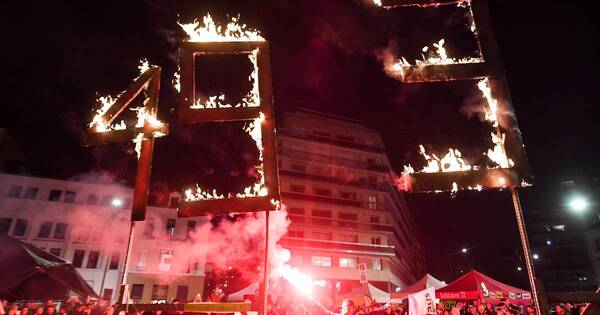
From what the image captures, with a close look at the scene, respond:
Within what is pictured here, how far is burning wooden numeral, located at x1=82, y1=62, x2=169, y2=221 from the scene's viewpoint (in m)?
6.22

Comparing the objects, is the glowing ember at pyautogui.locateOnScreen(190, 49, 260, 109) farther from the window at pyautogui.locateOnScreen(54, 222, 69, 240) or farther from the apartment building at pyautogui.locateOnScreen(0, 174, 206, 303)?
the window at pyautogui.locateOnScreen(54, 222, 69, 240)

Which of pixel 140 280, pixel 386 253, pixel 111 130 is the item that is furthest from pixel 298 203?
pixel 111 130

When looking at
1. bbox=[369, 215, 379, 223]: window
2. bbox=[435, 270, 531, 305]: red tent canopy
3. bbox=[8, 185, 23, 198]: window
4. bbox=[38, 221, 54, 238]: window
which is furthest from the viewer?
bbox=[369, 215, 379, 223]: window

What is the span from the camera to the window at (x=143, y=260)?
45188mm

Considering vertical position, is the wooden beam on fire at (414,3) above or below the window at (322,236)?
below

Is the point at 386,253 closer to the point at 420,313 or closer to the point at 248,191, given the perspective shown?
the point at 420,313

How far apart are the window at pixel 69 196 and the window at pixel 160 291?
52.9ft

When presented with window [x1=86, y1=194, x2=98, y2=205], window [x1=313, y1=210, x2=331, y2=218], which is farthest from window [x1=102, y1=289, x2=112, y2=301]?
window [x1=313, y1=210, x2=331, y2=218]

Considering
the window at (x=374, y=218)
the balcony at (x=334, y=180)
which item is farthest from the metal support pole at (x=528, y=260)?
the window at (x=374, y=218)

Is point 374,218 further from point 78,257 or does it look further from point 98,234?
point 78,257

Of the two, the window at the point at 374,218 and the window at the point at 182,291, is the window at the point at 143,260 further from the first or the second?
the window at the point at 374,218

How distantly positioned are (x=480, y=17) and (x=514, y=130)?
193cm

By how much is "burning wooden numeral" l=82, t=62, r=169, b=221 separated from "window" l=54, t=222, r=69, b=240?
157 feet

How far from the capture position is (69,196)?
46.9 metres
